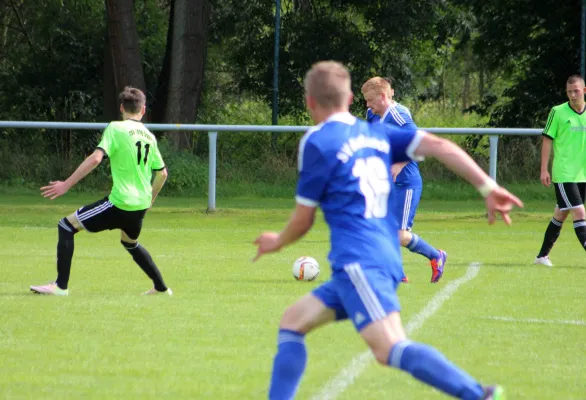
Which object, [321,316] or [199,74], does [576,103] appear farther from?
[199,74]

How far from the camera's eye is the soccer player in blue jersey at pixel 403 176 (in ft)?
34.7

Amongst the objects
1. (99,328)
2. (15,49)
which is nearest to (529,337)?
(99,328)

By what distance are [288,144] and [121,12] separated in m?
5.46

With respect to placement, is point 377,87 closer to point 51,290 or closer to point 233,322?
point 233,322

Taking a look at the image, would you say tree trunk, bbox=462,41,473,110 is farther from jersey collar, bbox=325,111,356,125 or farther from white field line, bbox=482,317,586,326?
jersey collar, bbox=325,111,356,125

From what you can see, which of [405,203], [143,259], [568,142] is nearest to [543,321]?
[405,203]

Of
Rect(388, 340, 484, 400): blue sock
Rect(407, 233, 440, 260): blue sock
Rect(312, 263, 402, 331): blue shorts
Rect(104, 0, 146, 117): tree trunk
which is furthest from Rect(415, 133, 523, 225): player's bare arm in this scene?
Rect(104, 0, 146, 117): tree trunk

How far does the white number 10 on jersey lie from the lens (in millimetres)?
4875

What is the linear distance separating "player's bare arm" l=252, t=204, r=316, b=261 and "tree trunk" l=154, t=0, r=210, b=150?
70.1 ft

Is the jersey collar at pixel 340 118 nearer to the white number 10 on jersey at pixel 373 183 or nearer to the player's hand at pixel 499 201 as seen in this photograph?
the white number 10 on jersey at pixel 373 183

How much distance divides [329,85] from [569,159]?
8169 mm

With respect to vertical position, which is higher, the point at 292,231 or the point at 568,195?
the point at 292,231

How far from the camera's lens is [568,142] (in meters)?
12.6

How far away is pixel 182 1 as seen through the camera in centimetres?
2588
